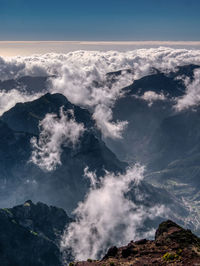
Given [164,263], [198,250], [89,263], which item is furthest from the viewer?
[89,263]

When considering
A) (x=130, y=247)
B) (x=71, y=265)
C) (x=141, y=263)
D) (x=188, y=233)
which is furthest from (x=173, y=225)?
(x=71, y=265)

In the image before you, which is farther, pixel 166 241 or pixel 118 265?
pixel 166 241

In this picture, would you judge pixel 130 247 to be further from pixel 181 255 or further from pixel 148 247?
pixel 181 255

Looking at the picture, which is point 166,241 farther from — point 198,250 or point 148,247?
point 198,250

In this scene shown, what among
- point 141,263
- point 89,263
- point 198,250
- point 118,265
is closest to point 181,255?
point 198,250

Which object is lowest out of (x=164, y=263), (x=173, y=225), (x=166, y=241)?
(x=164, y=263)

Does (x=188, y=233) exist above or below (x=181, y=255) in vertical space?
above

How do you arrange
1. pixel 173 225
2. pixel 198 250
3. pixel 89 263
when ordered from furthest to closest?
pixel 173 225 → pixel 89 263 → pixel 198 250
